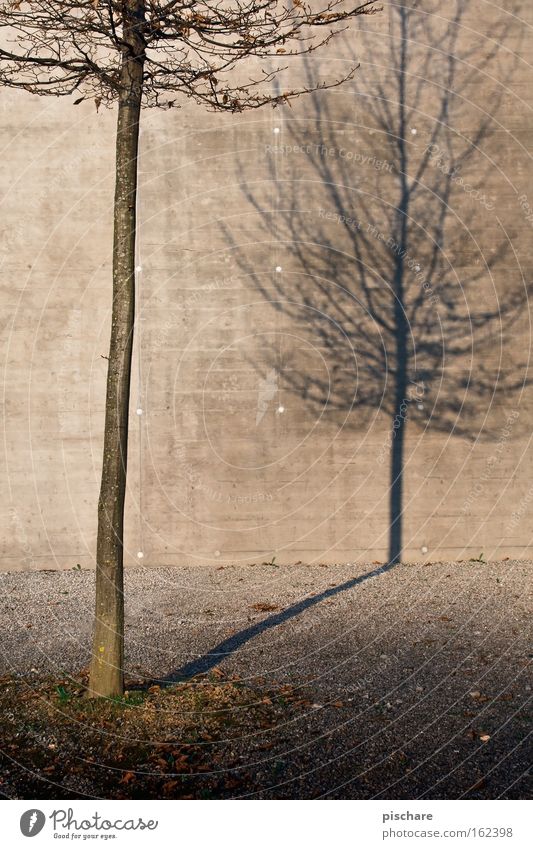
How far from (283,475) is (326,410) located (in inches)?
49.5

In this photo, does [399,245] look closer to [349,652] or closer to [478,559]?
[478,559]

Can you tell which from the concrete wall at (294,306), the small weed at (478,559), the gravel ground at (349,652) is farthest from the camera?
the small weed at (478,559)

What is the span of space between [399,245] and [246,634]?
7107mm

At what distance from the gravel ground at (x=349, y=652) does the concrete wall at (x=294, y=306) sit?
104 centimetres

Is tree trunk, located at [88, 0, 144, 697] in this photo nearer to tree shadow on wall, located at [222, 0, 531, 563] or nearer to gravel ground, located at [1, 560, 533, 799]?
gravel ground, located at [1, 560, 533, 799]

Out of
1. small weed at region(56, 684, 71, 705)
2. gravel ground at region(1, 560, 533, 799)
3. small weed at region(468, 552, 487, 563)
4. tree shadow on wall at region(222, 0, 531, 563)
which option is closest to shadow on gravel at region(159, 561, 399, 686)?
gravel ground at region(1, 560, 533, 799)

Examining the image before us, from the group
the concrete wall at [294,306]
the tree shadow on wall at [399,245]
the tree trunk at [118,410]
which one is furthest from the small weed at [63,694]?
the tree shadow on wall at [399,245]

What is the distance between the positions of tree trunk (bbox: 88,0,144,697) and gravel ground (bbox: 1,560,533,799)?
1059 mm

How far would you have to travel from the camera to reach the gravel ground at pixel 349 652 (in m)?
6.38

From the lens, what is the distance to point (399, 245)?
14.2 m

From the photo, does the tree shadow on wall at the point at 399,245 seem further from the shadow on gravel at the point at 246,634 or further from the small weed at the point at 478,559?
the shadow on gravel at the point at 246,634

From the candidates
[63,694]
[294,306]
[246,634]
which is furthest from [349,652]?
[294,306]

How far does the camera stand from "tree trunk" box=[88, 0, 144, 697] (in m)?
7.52

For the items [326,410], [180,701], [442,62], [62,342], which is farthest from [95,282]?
[180,701]
